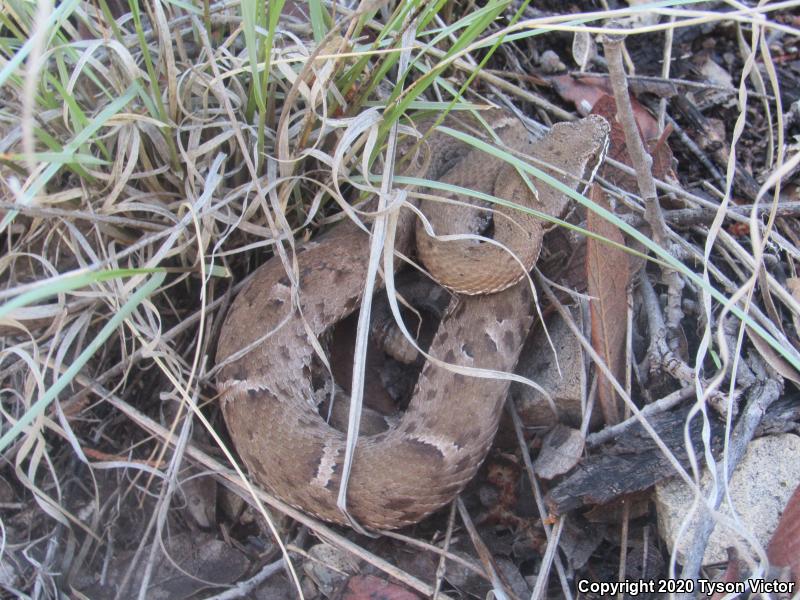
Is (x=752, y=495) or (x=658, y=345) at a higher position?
(x=658, y=345)

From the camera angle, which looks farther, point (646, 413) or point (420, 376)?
point (420, 376)

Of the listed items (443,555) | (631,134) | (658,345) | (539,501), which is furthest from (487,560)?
(631,134)

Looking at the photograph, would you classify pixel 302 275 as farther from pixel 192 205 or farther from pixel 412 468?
pixel 412 468

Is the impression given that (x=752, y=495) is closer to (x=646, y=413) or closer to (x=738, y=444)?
(x=738, y=444)

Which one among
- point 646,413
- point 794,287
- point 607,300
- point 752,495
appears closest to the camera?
point 752,495

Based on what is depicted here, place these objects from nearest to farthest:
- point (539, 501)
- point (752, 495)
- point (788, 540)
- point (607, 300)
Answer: point (788, 540) → point (752, 495) → point (539, 501) → point (607, 300)

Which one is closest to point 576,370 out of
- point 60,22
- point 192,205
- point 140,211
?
point 192,205

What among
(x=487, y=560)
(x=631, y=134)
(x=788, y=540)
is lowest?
(x=788, y=540)
